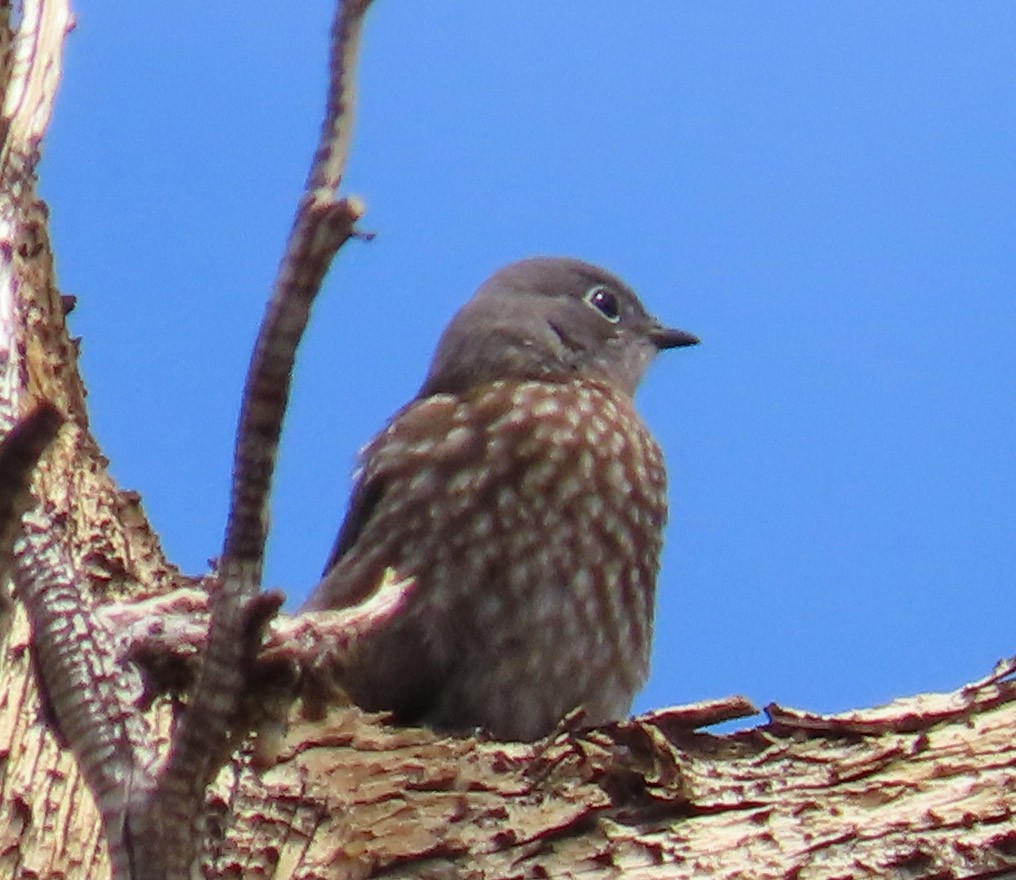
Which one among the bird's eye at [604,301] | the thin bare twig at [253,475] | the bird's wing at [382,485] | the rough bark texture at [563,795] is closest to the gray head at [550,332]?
the bird's eye at [604,301]

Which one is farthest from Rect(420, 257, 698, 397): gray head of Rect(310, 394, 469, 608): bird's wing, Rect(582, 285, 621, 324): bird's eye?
Rect(310, 394, 469, 608): bird's wing

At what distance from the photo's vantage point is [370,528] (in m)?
5.64

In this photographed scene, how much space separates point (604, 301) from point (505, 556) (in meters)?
1.95

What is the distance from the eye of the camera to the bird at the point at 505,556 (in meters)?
5.36

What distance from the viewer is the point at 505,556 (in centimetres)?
542

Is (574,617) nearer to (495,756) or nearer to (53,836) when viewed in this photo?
(495,756)

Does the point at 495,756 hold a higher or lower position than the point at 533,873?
higher

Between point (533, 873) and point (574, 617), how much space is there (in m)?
1.31

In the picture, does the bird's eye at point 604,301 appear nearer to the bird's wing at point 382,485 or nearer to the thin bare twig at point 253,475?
the bird's wing at point 382,485

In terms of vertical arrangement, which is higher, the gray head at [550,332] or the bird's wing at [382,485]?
the gray head at [550,332]

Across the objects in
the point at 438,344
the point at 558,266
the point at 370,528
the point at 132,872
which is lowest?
the point at 132,872

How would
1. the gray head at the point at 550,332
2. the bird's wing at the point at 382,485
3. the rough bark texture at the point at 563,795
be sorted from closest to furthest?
the rough bark texture at the point at 563,795 → the bird's wing at the point at 382,485 → the gray head at the point at 550,332

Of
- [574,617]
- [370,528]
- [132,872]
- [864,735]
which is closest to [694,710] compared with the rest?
[864,735]

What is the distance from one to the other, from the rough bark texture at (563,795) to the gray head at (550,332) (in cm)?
182
